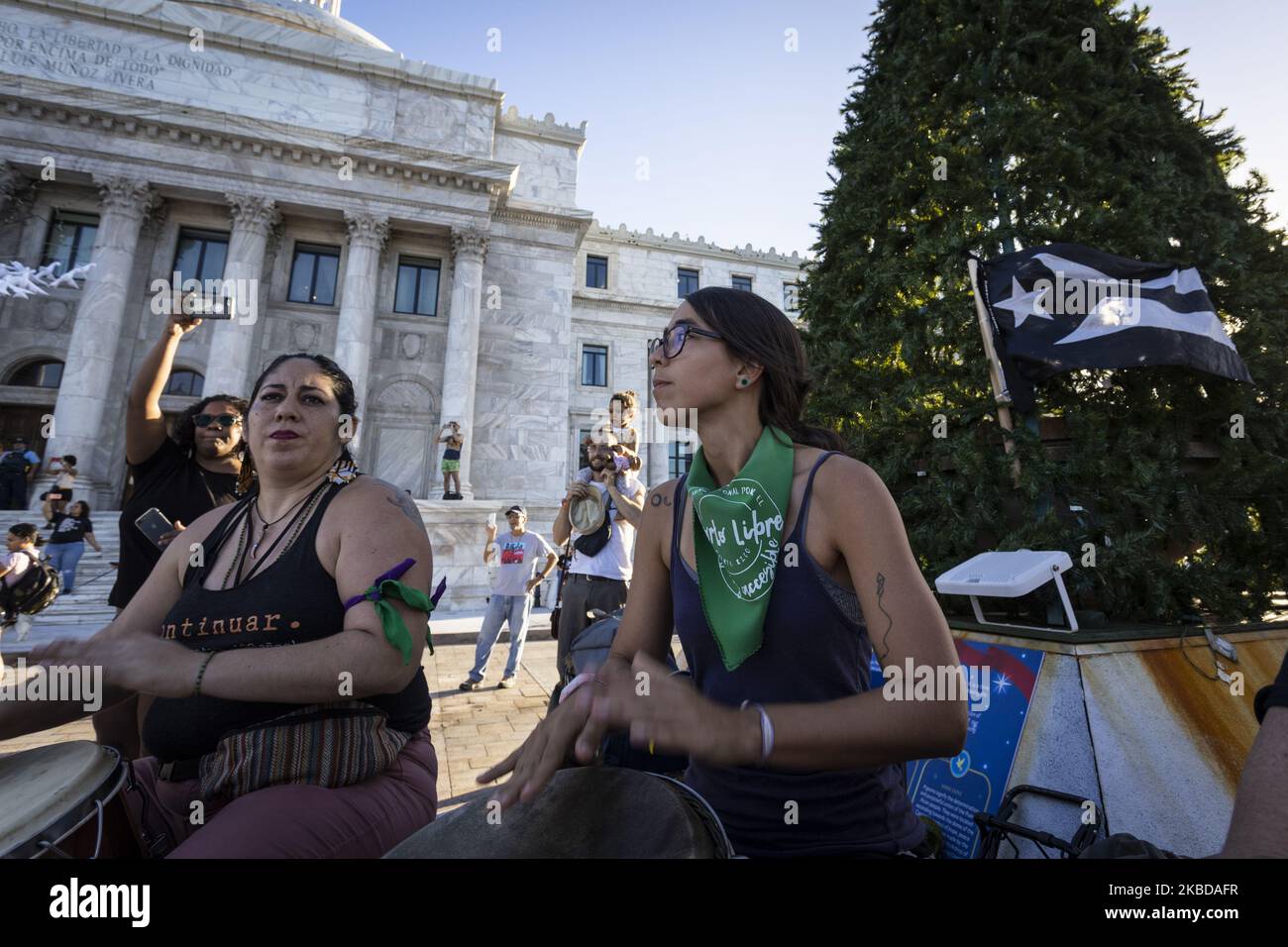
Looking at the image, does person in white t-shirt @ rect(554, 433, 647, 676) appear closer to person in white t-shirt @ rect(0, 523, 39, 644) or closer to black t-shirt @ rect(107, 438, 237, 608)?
black t-shirt @ rect(107, 438, 237, 608)

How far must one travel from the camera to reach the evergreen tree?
3.33 meters

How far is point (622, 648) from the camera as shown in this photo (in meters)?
1.86

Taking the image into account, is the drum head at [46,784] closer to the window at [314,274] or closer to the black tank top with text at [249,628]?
the black tank top with text at [249,628]

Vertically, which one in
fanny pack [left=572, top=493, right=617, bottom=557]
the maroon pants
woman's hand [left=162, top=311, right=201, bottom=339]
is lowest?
the maroon pants

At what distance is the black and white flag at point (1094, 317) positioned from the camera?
129 inches

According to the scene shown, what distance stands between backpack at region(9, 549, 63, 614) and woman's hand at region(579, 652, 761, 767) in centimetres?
1086

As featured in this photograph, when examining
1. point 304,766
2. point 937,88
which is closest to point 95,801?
point 304,766

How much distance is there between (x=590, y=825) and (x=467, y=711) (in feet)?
16.8

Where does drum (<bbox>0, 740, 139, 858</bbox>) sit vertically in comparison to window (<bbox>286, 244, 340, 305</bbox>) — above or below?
below

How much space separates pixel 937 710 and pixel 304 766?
5.33 feet

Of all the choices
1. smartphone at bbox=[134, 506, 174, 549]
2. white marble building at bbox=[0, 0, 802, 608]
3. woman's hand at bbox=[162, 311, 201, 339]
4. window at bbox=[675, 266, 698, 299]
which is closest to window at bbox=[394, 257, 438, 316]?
white marble building at bbox=[0, 0, 802, 608]

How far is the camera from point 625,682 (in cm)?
125

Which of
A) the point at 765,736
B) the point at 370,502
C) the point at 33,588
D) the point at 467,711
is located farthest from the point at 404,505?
the point at 33,588
